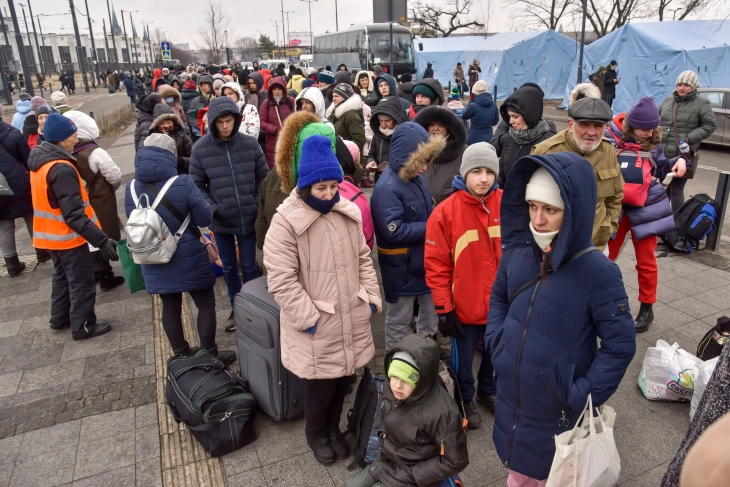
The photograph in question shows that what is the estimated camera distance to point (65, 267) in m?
4.54

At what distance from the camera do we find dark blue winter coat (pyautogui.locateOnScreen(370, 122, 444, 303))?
3.47 m

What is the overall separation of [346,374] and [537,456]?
1.10 meters

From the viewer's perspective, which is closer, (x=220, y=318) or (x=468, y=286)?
(x=468, y=286)

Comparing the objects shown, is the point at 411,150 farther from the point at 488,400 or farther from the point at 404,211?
the point at 488,400

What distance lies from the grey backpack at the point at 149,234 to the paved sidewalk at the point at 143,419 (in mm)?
1071

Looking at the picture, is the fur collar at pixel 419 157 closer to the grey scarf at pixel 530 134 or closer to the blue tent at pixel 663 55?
the grey scarf at pixel 530 134

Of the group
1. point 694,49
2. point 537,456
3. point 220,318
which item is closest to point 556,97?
point 694,49

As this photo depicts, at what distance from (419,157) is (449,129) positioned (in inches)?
43.8

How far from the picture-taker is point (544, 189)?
1942mm

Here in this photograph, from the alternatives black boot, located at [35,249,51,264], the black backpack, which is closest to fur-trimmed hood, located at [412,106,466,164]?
the black backpack

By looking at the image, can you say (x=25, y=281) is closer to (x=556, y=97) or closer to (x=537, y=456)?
(x=537, y=456)

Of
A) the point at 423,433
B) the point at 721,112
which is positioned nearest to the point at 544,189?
the point at 423,433

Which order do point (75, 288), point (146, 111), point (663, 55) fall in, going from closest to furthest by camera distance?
point (75, 288), point (146, 111), point (663, 55)

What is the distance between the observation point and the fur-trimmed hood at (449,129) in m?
4.30
